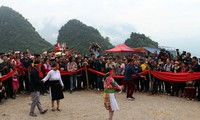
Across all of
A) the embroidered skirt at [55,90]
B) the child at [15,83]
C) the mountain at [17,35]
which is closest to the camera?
the embroidered skirt at [55,90]

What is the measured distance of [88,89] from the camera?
538 inches

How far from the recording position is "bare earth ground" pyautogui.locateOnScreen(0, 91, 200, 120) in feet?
27.8

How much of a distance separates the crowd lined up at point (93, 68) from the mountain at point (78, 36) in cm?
5509

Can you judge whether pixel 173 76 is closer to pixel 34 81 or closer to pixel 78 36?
pixel 34 81

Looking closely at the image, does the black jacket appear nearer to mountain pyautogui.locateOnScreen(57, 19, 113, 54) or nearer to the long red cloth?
the long red cloth

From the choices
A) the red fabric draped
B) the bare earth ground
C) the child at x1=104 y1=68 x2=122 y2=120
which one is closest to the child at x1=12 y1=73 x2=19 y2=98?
the bare earth ground

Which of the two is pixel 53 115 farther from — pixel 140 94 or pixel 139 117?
pixel 140 94

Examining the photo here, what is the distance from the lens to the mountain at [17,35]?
69.8 metres

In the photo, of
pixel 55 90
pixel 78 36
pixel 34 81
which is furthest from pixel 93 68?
pixel 78 36

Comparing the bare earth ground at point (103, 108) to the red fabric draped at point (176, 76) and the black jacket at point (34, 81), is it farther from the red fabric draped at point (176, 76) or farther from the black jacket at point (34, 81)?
the black jacket at point (34, 81)

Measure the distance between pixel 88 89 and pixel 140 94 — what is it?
2985 mm

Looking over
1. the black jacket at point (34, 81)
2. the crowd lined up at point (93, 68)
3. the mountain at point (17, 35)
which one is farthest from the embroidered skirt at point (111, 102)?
the mountain at point (17, 35)

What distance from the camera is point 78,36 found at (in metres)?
78.1

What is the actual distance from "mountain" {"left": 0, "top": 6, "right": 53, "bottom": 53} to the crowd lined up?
184ft
